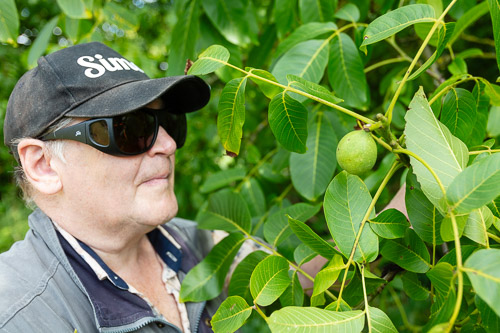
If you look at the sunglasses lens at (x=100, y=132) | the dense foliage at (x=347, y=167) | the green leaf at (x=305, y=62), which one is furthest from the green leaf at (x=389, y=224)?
the sunglasses lens at (x=100, y=132)

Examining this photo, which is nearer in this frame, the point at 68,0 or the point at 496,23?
the point at 496,23

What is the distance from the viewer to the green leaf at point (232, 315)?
2.81ft

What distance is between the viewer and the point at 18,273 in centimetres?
115

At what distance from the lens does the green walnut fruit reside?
2.59ft

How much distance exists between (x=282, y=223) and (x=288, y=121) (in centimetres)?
36

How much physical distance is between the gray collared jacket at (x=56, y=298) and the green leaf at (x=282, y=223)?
1.10 feet

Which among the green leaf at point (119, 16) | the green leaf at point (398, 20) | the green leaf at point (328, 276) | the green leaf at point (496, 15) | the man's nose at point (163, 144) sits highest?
the green leaf at point (496, 15)

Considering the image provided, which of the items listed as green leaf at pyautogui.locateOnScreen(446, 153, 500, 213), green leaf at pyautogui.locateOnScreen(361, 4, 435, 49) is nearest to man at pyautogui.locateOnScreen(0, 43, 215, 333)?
green leaf at pyautogui.locateOnScreen(361, 4, 435, 49)

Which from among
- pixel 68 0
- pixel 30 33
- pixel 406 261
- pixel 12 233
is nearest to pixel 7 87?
pixel 30 33

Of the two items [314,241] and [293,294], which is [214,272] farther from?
[314,241]

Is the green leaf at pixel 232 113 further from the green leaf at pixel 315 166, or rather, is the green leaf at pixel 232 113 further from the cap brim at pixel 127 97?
the green leaf at pixel 315 166

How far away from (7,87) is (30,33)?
3.04ft

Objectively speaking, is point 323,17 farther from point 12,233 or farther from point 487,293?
point 12,233

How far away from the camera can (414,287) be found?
0.93 meters
